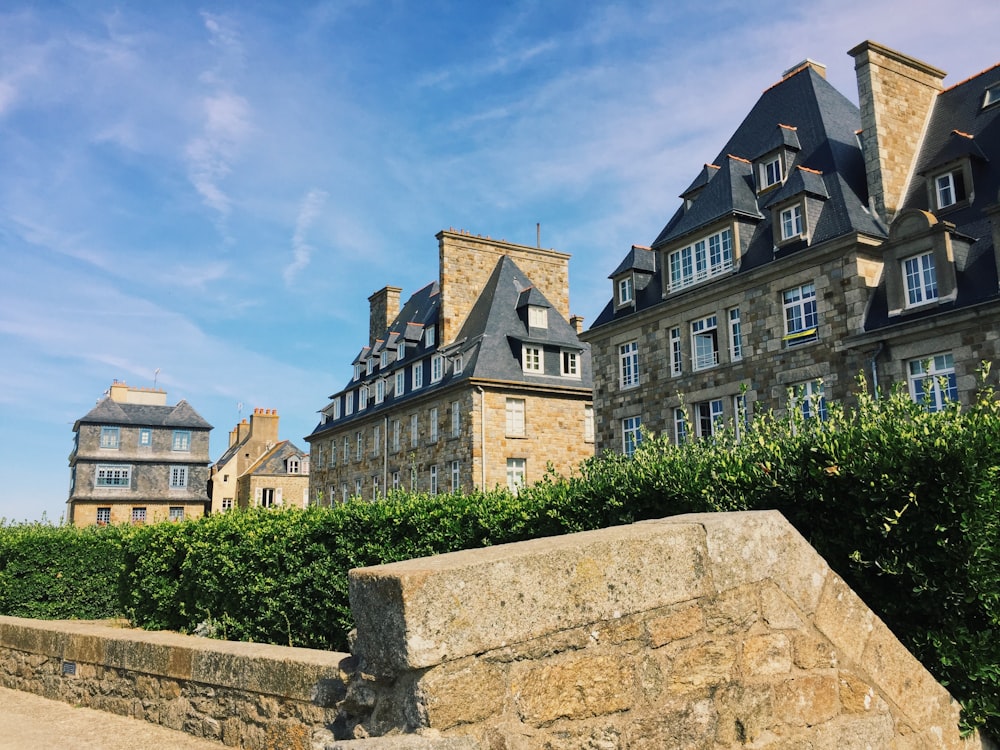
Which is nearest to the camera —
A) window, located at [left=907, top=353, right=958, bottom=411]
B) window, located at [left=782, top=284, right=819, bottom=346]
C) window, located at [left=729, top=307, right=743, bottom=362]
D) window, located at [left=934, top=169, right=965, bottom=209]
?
window, located at [left=907, top=353, right=958, bottom=411]

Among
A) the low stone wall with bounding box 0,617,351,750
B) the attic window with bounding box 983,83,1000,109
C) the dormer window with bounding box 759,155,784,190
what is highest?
the attic window with bounding box 983,83,1000,109

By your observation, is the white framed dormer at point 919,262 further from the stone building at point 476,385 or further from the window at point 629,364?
the stone building at point 476,385

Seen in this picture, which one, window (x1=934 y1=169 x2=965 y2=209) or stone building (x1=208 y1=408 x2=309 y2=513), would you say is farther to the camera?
stone building (x1=208 y1=408 x2=309 y2=513)

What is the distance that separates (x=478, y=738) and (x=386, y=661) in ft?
1.46

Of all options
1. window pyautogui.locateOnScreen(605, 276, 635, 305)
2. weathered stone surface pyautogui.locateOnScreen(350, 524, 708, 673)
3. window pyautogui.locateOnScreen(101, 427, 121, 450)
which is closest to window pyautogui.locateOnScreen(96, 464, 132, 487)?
window pyautogui.locateOnScreen(101, 427, 121, 450)

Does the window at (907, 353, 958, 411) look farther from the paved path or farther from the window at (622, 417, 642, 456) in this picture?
the paved path

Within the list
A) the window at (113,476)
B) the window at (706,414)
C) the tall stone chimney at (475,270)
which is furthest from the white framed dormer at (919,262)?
the window at (113,476)

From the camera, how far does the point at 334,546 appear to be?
9633 mm

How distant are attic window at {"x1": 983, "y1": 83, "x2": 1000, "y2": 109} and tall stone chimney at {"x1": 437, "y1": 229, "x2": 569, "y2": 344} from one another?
67.0ft

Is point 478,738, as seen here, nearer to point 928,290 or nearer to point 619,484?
point 619,484

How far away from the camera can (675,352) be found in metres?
26.2

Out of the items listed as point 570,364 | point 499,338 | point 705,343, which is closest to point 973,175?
point 705,343

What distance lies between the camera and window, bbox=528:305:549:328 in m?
36.1

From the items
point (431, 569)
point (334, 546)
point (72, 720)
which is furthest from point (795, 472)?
point (72, 720)
